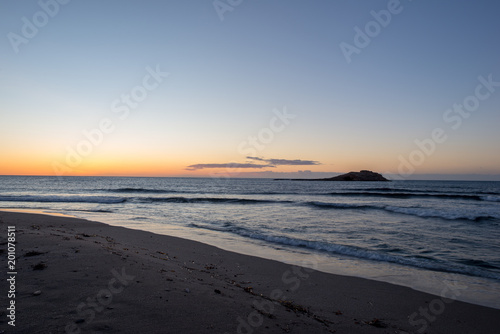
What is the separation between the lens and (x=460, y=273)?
7934mm

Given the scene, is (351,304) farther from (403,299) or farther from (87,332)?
(87,332)

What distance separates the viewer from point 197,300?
461 centimetres

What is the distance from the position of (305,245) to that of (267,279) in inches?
179

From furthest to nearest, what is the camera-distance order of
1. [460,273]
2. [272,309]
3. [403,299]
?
[460,273], [403,299], [272,309]

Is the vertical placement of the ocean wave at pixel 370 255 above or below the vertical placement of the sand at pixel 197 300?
below

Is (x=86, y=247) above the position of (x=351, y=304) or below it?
above

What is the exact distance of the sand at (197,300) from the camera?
384cm

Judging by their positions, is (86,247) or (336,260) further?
(336,260)

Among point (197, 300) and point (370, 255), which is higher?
point (197, 300)

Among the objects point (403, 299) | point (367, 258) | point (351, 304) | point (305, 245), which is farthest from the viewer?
point (305, 245)

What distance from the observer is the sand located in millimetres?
3842

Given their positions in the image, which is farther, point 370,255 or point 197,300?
point 370,255

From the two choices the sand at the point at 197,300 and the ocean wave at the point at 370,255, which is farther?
the ocean wave at the point at 370,255

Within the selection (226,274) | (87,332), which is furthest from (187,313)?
(226,274)
